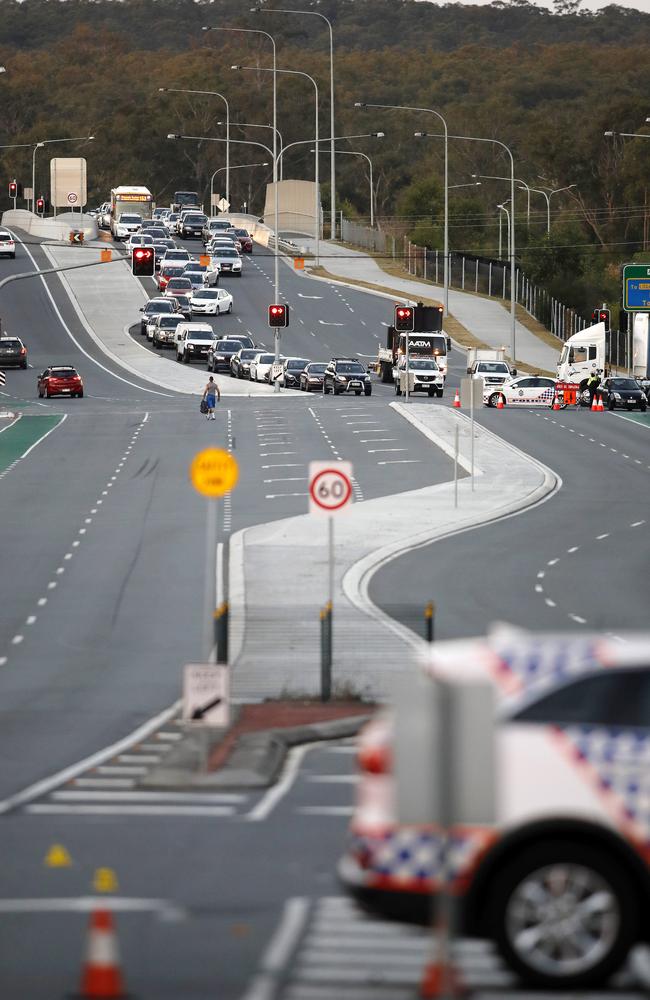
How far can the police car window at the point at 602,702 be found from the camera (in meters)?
8.70

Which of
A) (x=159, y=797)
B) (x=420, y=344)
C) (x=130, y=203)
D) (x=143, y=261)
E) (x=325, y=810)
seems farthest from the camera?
(x=130, y=203)

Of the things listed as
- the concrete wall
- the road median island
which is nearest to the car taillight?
the road median island

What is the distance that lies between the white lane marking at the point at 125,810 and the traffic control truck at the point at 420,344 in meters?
54.3

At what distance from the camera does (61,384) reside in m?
64.4

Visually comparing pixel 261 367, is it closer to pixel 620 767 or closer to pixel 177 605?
pixel 177 605

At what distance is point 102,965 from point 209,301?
82.3 meters

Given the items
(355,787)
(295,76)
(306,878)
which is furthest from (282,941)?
(295,76)

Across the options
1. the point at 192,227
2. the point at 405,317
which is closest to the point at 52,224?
the point at 192,227

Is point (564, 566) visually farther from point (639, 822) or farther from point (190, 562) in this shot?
point (639, 822)

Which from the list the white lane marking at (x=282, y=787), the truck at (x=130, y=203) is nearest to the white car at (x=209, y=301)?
the truck at (x=130, y=203)

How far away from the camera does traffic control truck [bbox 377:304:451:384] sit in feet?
233

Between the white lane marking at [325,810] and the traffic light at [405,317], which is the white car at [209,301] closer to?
the traffic light at [405,317]

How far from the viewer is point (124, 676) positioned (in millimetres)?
23094

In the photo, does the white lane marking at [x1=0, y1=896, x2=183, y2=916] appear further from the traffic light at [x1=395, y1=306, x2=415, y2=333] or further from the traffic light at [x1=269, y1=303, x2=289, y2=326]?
the traffic light at [x1=395, y1=306, x2=415, y2=333]
